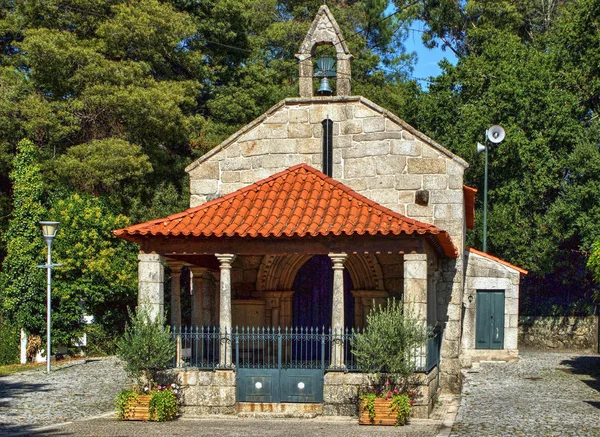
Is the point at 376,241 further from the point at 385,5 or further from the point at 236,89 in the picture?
the point at 385,5

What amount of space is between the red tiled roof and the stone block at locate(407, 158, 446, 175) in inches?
66.6

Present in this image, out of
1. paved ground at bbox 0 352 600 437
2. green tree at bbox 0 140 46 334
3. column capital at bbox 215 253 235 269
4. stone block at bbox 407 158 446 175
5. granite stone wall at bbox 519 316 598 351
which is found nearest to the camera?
paved ground at bbox 0 352 600 437

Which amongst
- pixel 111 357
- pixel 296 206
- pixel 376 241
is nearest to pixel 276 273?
pixel 296 206

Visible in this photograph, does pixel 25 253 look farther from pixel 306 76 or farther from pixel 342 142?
pixel 342 142

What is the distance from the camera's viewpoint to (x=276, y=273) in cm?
1802

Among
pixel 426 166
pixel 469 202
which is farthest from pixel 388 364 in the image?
pixel 469 202

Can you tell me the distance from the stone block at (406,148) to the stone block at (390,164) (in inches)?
4.2

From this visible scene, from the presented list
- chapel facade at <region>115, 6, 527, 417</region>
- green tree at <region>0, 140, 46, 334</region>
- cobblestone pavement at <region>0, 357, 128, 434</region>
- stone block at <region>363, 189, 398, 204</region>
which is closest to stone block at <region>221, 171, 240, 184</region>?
chapel facade at <region>115, 6, 527, 417</region>

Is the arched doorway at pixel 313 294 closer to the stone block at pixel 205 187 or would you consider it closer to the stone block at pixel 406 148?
the stone block at pixel 205 187

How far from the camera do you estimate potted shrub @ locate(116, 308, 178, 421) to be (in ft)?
46.0

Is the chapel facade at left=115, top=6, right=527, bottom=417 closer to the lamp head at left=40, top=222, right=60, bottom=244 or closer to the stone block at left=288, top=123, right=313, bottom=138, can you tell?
the stone block at left=288, top=123, right=313, bottom=138

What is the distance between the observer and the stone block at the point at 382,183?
57.1 feet

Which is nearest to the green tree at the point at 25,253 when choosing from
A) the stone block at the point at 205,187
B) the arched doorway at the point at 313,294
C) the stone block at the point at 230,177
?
the stone block at the point at 205,187

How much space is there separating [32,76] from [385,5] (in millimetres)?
20192
